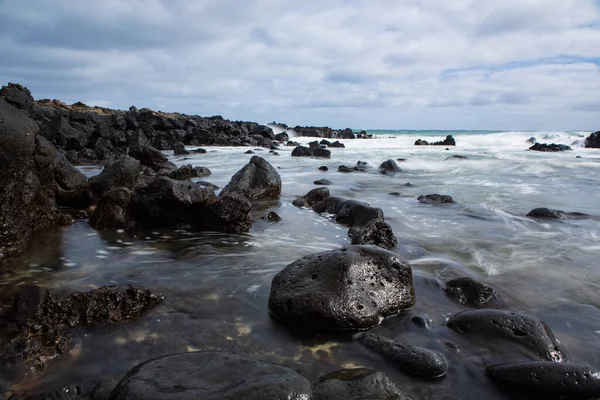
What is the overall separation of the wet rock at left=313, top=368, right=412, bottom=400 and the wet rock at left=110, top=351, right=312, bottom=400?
186 mm

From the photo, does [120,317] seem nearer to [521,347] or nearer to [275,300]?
[275,300]

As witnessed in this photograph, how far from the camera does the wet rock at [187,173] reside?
12605mm

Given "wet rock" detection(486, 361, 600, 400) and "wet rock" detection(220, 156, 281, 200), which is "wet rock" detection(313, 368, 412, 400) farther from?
"wet rock" detection(220, 156, 281, 200)

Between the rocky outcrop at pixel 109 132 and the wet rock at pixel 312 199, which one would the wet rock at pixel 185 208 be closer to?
the wet rock at pixel 312 199

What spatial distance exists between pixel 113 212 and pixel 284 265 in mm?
3363

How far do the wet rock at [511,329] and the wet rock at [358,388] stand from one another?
1.24 m

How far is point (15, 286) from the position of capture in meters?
4.11

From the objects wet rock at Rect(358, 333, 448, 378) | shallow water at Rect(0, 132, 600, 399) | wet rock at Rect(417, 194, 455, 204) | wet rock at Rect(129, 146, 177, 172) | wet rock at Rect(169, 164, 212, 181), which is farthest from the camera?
wet rock at Rect(129, 146, 177, 172)

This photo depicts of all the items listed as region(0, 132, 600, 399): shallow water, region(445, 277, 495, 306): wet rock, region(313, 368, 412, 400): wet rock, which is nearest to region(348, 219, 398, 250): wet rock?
region(0, 132, 600, 399): shallow water

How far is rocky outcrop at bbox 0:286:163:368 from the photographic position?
290 cm

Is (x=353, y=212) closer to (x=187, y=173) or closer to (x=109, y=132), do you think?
(x=187, y=173)

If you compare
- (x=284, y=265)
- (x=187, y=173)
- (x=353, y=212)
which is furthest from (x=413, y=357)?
(x=187, y=173)

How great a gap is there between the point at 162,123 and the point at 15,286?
32.6 metres

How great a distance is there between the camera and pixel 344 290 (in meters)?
3.66
